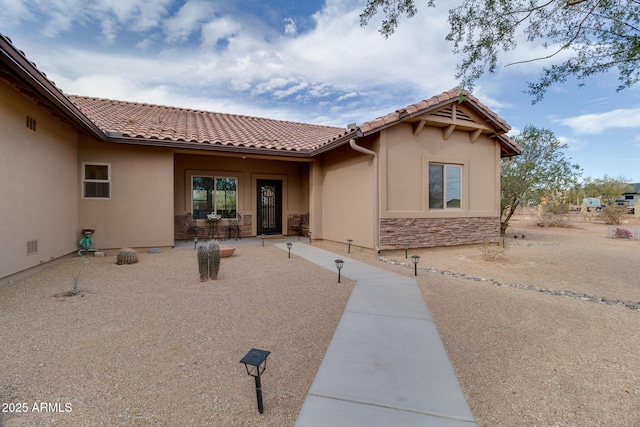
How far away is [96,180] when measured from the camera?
26.6ft

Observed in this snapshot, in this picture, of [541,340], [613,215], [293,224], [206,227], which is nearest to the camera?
[541,340]

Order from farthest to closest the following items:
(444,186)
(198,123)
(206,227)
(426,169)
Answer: (198,123) → (206,227) → (444,186) → (426,169)

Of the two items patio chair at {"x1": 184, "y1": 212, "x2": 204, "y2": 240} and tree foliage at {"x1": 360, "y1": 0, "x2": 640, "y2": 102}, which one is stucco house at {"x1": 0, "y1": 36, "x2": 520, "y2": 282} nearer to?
patio chair at {"x1": 184, "y1": 212, "x2": 204, "y2": 240}

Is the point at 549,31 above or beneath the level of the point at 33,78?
above

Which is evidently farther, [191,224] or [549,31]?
[191,224]

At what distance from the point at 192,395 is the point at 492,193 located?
10501mm

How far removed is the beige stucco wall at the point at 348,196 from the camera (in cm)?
838

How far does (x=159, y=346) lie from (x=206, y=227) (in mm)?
8382

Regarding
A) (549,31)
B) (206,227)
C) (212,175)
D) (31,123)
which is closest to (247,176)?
(212,175)

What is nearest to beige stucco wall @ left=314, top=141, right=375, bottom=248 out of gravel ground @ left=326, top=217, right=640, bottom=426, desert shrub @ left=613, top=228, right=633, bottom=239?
gravel ground @ left=326, top=217, right=640, bottom=426

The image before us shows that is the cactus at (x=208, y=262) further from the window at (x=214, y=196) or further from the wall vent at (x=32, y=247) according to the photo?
the window at (x=214, y=196)

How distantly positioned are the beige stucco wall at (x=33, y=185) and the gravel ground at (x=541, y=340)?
22.5 feet

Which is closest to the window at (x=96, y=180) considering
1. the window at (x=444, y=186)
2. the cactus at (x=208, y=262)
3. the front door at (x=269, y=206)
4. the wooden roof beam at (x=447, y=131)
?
the cactus at (x=208, y=262)

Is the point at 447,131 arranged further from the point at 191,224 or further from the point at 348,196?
the point at 191,224
